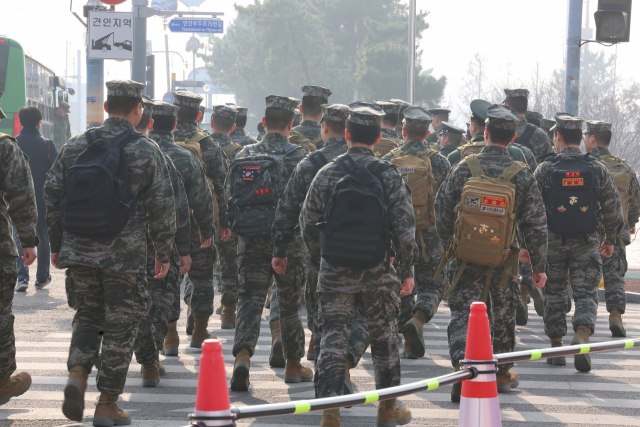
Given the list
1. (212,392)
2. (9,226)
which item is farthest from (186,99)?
(212,392)

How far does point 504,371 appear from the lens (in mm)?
6602

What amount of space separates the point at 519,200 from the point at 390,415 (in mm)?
2066

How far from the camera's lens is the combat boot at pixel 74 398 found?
5211mm

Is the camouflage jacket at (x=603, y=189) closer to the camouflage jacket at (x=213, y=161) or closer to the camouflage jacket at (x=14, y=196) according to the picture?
the camouflage jacket at (x=213, y=161)

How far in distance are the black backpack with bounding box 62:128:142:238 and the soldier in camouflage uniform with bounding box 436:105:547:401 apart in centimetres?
262

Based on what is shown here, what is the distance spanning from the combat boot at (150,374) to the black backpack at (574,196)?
3838mm

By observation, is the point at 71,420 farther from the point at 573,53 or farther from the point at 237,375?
the point at 573,53

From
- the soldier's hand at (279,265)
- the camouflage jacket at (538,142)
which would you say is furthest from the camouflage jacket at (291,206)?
the camouflage jacket at (538,142)

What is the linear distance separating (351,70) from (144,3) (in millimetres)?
42916

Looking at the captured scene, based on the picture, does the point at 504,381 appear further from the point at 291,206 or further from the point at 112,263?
the point at 112,263

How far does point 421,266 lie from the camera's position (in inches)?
329

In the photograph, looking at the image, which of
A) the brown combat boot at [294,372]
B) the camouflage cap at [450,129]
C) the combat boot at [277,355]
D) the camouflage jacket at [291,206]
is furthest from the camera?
the camouflage cap at [450,129]

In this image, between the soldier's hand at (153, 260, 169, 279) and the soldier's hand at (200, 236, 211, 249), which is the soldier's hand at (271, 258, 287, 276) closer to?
the soldier's hand at (153, 260, 169, 279)

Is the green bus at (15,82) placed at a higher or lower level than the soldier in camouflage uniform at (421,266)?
higher
